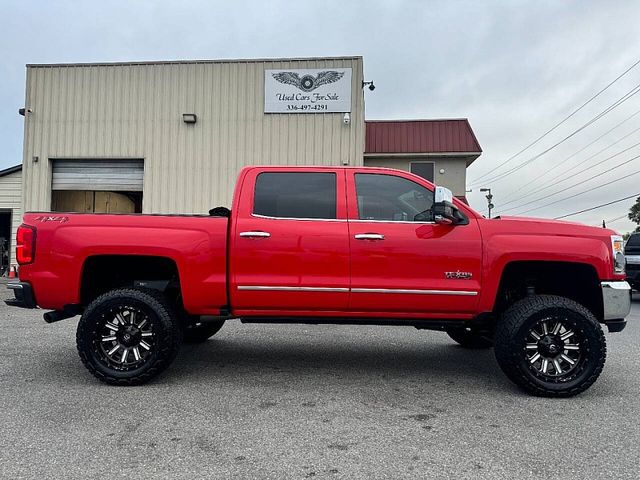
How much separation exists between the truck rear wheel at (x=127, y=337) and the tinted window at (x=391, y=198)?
1959 mm

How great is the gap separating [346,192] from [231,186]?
11.0 meters

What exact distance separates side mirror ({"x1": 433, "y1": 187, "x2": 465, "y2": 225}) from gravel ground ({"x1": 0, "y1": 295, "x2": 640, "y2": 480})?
144 cm

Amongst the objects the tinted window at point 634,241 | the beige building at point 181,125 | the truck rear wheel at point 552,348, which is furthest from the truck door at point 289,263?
the tinted window at point 634,241

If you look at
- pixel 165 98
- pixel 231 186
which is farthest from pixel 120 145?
pixel 231 186

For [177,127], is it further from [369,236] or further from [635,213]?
[635,213]

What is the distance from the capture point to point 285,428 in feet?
10.1

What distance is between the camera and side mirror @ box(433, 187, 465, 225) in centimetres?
383

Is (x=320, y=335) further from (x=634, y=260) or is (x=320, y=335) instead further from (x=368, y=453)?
(x=634, y=260)

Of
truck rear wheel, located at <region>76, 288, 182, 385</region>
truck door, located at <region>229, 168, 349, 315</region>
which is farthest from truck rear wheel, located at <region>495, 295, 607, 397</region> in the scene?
truck rear wheel, located at <region>76, 288, 182, 385</region>

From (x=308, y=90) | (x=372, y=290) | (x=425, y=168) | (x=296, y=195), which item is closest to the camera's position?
(x=372, y=290)

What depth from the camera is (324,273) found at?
13.1 ft

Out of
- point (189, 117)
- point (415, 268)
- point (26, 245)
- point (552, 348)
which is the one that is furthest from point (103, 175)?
point (552, 348)

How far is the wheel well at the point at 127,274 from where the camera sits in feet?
13.9

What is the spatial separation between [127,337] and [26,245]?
117 cm
